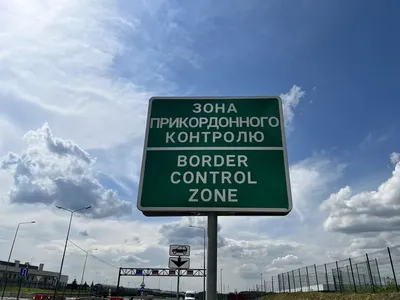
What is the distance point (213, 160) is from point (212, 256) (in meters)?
1.34

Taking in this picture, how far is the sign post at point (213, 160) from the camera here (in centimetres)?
450

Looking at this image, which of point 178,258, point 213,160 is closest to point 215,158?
point 213,160

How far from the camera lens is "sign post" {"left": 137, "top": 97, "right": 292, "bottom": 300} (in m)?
4.50

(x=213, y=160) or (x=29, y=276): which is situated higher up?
(x=29, y=276)

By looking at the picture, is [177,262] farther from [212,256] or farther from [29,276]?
[29,276]

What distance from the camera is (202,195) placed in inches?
179

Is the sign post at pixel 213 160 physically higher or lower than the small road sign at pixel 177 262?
higher

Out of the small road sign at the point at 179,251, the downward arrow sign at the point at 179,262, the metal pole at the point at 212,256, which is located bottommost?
the metal pole at the point at 212,256

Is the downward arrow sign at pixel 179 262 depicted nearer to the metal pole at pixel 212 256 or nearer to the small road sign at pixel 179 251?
the small road sign at pixel 179 251

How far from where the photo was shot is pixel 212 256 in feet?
14.0

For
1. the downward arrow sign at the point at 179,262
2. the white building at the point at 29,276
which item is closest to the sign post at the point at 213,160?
the downward arrow sign at the point at 179,262

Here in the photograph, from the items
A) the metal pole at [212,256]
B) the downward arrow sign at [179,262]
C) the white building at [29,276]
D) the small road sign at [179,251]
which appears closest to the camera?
the metal pole at [212,256]

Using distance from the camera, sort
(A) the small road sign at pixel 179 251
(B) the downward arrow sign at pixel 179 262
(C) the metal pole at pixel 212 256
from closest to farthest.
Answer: (C) the metal pole at pixel 212 256 → (B) the downward arrow sign at pixel 179 262 → (A) the small road sign at pixel 179 251

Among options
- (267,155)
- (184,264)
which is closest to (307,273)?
(184,264)
